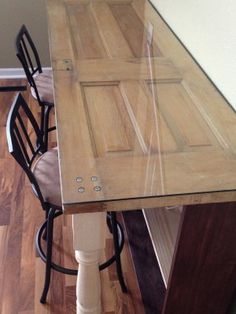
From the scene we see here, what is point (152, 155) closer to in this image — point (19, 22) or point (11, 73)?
point (19, 22)

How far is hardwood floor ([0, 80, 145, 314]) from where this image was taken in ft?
4.72

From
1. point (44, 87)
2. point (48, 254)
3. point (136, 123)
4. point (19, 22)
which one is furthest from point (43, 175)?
point (19, 22)

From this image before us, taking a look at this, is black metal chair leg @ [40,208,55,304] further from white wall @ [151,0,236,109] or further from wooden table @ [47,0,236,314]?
white wall @ [151,0,236,109]

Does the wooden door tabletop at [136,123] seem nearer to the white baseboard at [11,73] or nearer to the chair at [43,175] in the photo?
the chair at [43,175]

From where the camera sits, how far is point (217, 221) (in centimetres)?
98

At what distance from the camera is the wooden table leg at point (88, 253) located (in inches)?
34.6

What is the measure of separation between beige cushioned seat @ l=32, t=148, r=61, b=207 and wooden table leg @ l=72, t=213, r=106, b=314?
0.83 feet

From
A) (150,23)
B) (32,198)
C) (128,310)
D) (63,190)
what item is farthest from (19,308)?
(150,23)

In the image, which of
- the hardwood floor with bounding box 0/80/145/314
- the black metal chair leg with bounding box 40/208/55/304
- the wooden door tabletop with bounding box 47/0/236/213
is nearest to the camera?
the wooden door tabletop with bounding box 47/0/236/213

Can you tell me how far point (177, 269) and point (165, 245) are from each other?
22 centimetres

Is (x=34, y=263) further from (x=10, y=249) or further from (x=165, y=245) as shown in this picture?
(x=165, y=245)

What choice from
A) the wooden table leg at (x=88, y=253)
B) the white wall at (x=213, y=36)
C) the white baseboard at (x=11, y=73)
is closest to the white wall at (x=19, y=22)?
the white baseboard at (x=11, y=73)

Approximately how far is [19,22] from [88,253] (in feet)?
8.28

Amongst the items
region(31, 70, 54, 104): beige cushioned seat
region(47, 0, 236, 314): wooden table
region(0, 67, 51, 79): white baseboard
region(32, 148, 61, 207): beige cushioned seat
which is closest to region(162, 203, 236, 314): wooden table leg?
region(47, 0, 236, 314): wooden table
